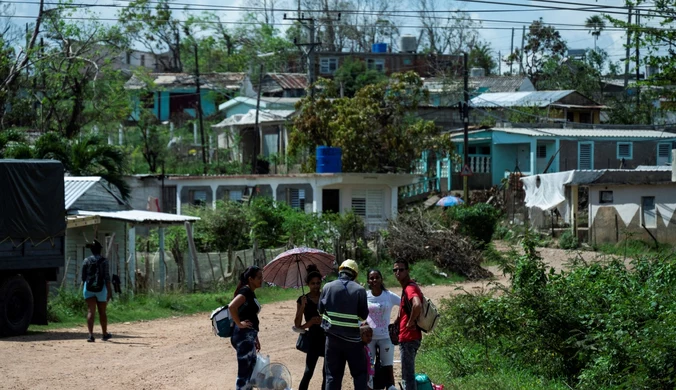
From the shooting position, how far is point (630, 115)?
54.8 metres

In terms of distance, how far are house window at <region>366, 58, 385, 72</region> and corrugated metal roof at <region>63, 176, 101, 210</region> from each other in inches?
1902

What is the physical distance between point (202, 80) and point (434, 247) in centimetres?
4125

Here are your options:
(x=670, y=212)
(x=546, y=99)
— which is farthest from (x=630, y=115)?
(x=670, y=212)

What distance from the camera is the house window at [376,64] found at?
235ft

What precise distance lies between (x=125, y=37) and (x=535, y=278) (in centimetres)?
3035

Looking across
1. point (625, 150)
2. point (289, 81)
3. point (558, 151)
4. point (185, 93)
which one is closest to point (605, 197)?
point (558, 151)

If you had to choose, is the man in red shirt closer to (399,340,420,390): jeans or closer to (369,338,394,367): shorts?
(399,340,420,390): jeans

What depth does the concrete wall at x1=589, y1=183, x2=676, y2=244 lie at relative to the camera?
3469cm

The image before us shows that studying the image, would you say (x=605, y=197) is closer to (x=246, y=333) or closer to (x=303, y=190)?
(x=303, y=190)

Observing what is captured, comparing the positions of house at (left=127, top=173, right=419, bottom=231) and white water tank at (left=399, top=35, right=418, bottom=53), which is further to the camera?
white water tank at (left=399, top=35, right=418, bottom=53)

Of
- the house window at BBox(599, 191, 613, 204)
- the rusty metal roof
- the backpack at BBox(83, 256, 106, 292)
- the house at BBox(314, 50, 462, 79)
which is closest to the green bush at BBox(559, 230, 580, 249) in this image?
the house window at BBox(599, 191, 613, 204)

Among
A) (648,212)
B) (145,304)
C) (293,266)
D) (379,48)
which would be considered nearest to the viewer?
(293,266)

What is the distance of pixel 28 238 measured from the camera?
17609 millimetres

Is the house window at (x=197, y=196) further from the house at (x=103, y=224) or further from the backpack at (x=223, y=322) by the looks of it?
the backpack at (x=223, y=322)
